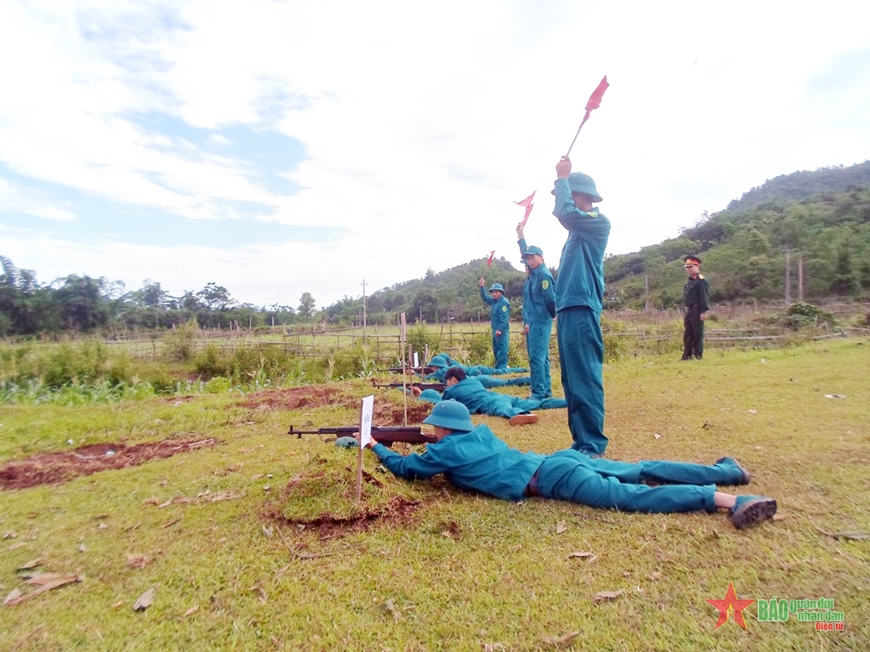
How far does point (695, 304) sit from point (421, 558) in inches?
348

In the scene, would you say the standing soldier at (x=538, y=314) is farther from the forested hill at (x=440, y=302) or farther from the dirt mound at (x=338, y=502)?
the forested hill at (x=440, y=302)

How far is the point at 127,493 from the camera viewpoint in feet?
13.9

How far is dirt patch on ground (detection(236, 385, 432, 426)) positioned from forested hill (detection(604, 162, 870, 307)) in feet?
61.8

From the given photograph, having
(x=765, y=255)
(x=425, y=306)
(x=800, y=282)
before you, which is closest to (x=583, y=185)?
(x=800, y=282)

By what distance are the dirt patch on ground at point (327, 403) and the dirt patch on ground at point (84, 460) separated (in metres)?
2.10

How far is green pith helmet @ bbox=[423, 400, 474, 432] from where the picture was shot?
3590 mm

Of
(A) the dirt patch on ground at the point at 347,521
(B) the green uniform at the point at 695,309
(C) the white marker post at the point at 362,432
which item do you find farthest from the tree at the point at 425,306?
(A) the dirt patch on ground at the point at 347,521

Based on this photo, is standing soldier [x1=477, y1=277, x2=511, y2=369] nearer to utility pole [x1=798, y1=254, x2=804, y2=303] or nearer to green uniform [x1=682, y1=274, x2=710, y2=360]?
green uniform [x1=682, y1=274, x2=710, y2=360]

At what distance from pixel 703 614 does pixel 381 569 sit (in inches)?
55.8

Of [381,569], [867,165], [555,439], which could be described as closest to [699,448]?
[555,439]

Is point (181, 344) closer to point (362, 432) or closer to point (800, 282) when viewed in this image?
point (362, 432)

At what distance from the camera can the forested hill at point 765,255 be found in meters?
29.3

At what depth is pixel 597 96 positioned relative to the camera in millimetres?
4254

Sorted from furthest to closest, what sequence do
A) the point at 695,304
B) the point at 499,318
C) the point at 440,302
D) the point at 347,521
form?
the point at 440,302, the point at 499,318, the point at 695,304, the point at 347,521
